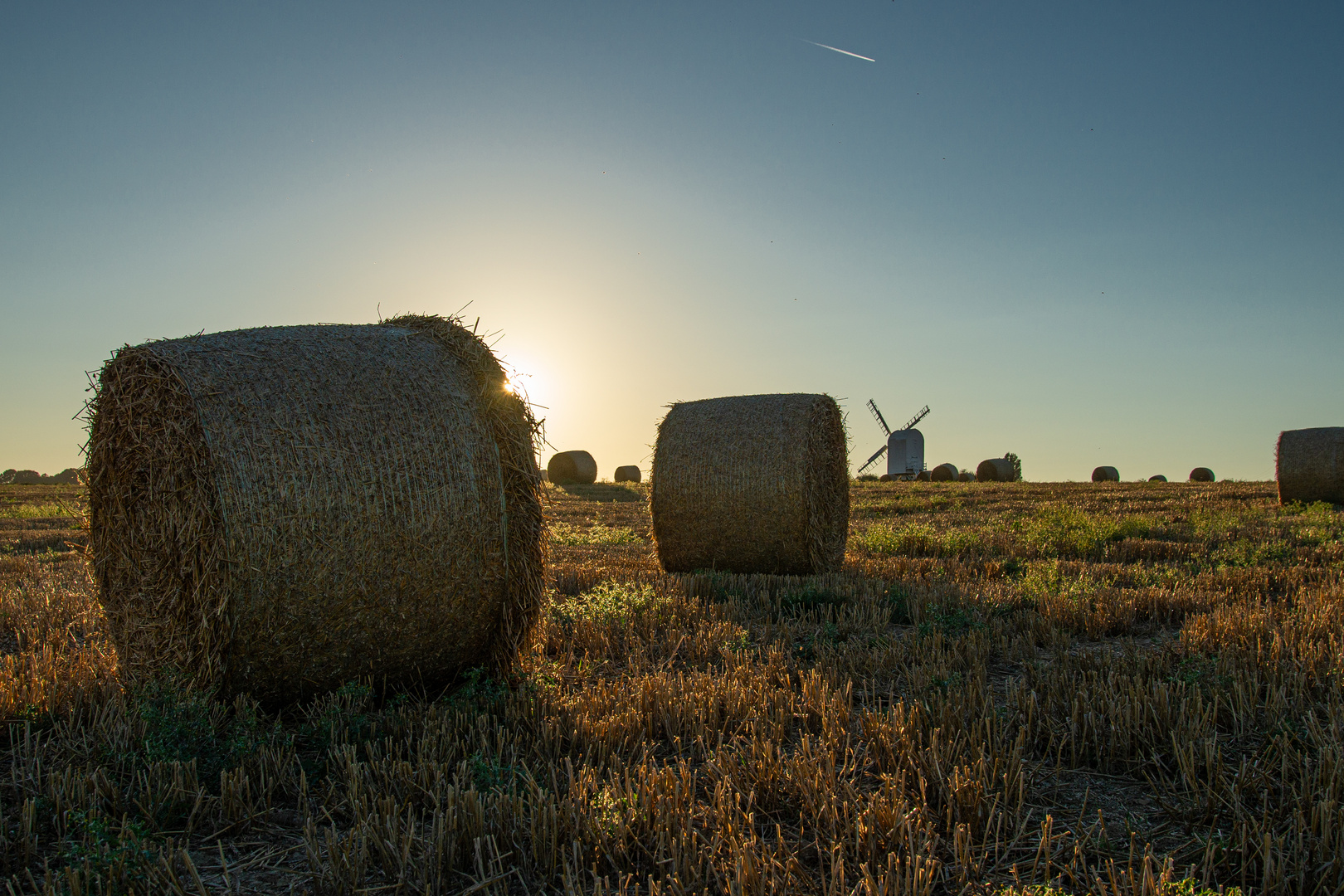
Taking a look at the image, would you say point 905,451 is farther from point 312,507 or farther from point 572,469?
point 312,507

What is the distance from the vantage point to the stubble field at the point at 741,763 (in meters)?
2.34

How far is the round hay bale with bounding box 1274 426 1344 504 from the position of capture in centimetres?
1606

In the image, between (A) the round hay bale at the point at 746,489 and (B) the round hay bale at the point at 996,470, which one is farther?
(B) the round hay bale at the point at 996,470

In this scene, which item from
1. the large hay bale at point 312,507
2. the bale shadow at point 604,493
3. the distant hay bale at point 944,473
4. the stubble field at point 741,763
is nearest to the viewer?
the stubble field at point 741,763

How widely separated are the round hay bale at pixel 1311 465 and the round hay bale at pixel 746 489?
13.0 metres

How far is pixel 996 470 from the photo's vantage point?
37562 millimetres

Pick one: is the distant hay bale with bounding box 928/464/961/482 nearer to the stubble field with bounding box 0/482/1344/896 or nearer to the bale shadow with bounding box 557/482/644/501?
the bale shadow with bounding box 557/482/644/501

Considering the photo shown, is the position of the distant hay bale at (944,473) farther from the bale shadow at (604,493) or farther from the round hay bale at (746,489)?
the round hay bale at (746,489)

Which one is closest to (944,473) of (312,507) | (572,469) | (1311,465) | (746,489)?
(572,469)

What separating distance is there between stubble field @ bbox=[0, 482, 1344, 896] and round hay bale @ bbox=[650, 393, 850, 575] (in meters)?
2.72

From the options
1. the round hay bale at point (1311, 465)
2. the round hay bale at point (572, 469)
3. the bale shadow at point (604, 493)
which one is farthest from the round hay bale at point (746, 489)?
the round hay bale at point (572, 469)

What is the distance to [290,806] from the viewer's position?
294 centimetres

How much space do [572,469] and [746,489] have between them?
83.7 ft

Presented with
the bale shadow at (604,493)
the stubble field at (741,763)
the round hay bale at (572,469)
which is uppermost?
the round hay bale at (572,469)
